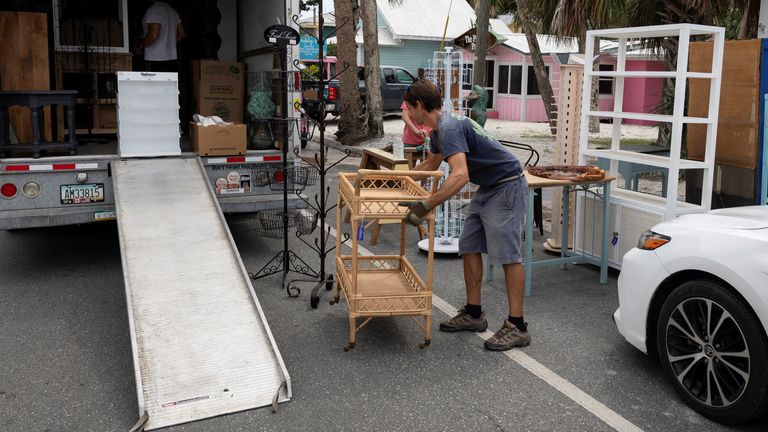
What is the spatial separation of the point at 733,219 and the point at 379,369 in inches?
86.9

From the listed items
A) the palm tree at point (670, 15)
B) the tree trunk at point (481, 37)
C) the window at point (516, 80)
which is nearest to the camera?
the palm tree at point (670, 15)

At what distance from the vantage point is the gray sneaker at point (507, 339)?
15.7ft

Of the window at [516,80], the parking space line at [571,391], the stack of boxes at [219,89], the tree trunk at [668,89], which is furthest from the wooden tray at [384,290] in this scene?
the window at [516,80]

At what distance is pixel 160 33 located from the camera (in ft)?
27.9

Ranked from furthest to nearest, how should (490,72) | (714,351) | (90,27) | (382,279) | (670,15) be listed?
(490,72) → (670,15) → (90,27) → (382,279) → (714,351)

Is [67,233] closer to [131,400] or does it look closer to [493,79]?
[131,400]

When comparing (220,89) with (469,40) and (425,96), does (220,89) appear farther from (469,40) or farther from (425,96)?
(469,40)

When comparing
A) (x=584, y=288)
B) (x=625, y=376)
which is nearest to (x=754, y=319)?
(x=625, y=376)

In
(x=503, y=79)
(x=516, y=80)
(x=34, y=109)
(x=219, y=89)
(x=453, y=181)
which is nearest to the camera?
(x=453, y=181)

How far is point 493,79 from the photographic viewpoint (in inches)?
1125

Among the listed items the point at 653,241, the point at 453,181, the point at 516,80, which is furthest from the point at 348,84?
the point at 653,241

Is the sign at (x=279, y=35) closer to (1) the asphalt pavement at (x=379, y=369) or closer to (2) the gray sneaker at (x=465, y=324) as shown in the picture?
(1) the asphalt pavement at (x=379, y=369)

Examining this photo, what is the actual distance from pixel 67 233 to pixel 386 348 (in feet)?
16.5

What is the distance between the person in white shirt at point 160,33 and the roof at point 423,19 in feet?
75.3
